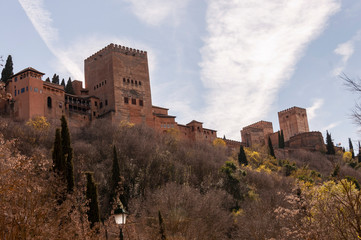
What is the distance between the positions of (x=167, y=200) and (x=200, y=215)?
8.61ft

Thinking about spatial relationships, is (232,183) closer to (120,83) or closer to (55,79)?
(120,83)

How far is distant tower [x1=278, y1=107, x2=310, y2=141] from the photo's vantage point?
97294mm

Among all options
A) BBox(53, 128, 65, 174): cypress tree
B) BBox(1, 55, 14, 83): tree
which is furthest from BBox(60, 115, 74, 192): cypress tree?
BBox(1, 55, 14, 83): tree

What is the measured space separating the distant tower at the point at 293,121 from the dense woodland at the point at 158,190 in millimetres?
35488

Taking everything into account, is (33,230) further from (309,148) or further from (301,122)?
(301,122)

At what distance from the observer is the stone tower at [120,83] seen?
186 ft

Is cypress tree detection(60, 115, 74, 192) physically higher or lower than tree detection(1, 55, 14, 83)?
lower

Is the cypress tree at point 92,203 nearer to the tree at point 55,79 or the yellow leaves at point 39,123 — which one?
the yellow leaves at point 39,123

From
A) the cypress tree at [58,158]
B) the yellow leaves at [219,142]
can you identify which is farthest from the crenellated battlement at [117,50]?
the cypress tree at [58,158]

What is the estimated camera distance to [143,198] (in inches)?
1371

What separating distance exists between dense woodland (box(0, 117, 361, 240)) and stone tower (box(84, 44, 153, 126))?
4295mm

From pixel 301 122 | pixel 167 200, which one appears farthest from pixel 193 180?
pixel 301 122

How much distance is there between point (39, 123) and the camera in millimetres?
44438

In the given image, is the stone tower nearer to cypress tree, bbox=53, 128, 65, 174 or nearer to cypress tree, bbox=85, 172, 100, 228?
cypress tree, bbox=53, 128, 65, 174
